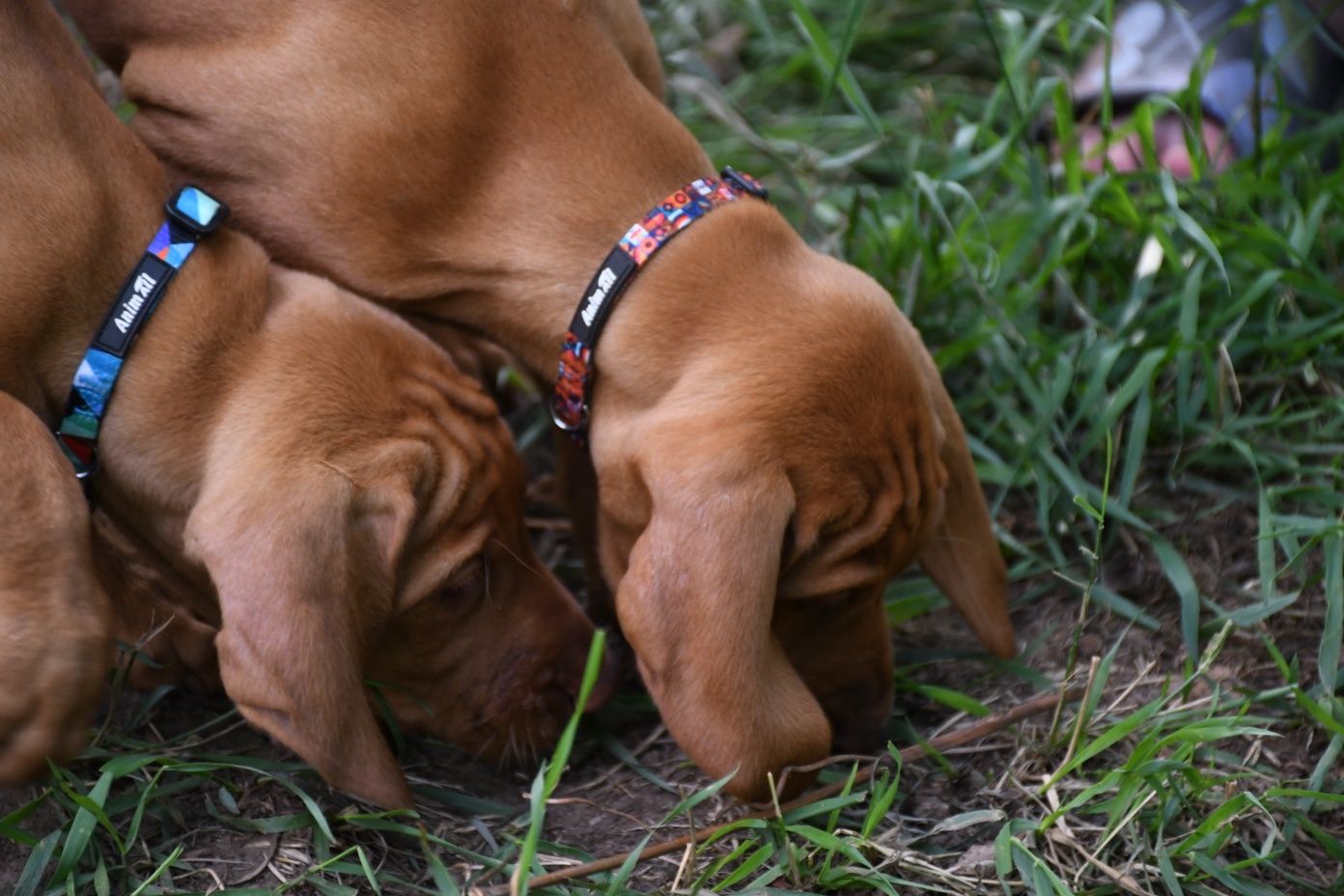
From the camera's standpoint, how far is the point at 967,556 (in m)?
3.36

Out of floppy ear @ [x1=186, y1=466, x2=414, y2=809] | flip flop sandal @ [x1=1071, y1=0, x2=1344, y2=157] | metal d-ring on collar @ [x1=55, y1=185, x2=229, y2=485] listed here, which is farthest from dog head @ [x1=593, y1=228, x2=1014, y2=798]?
flip flop sandal @ [x1=1071, y1=0, x2=1344, y2=157]

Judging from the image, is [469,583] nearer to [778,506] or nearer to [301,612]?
[301,612]

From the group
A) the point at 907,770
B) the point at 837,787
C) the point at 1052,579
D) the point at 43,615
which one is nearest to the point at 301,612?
the point at 43,615

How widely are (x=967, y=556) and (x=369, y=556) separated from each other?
3.97 feet

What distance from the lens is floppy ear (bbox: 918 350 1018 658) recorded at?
3.33 m

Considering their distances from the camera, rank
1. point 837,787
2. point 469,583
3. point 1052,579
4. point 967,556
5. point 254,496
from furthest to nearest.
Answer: point 1052,579 → point 967,556 → point 469,583 → point 837,787 → point 254,496

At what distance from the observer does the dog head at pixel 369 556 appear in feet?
8.79

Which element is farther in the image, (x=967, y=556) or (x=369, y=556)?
(x=967, y=556)

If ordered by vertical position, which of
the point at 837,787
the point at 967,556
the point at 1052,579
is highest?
the point at 967,556

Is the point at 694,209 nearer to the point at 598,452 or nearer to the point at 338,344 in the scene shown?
the point at 598,452

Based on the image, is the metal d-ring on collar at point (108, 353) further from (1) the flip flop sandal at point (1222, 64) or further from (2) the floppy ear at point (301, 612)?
(1) the flip flop sandal at point (1222, 64)

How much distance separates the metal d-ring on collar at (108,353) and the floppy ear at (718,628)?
98 centimetres

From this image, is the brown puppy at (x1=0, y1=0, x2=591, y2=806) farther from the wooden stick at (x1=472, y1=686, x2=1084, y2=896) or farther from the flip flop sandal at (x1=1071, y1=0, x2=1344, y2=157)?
the flip flop sandal at (x1=1071, y1=0, x2=1344, y2=157)

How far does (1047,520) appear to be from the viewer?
3.79m
